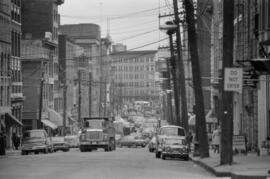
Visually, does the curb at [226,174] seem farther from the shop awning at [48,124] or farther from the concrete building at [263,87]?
the shop awning at [48,124]

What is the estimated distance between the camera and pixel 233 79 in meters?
30.2

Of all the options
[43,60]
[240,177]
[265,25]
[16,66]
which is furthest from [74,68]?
[240,177]

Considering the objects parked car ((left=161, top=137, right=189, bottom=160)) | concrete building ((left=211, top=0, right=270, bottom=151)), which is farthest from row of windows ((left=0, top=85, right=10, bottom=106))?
parked car ((left=161, top=137, right=189, bottom=160))

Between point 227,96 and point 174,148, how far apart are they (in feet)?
40.2

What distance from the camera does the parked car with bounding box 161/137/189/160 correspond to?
4425cm

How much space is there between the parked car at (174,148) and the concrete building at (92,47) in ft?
342

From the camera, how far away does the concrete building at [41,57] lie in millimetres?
100375

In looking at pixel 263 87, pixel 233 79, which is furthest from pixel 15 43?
pixel 233 79

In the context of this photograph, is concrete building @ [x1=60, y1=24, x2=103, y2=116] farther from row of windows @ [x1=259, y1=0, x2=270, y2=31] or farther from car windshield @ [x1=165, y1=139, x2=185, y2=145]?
row of windows @ [x1=259, y1=0, x2=270, y2=31]

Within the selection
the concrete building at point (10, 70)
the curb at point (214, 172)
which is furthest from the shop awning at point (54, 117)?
the curb at point (214, 172)

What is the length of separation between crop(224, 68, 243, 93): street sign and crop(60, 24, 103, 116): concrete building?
119 meters

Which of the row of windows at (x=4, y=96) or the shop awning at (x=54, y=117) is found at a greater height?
the row of windows at (x=4, y=96)

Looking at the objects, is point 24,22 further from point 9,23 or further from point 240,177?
point 240,177

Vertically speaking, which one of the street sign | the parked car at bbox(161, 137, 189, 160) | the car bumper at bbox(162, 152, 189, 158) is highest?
the street sign
